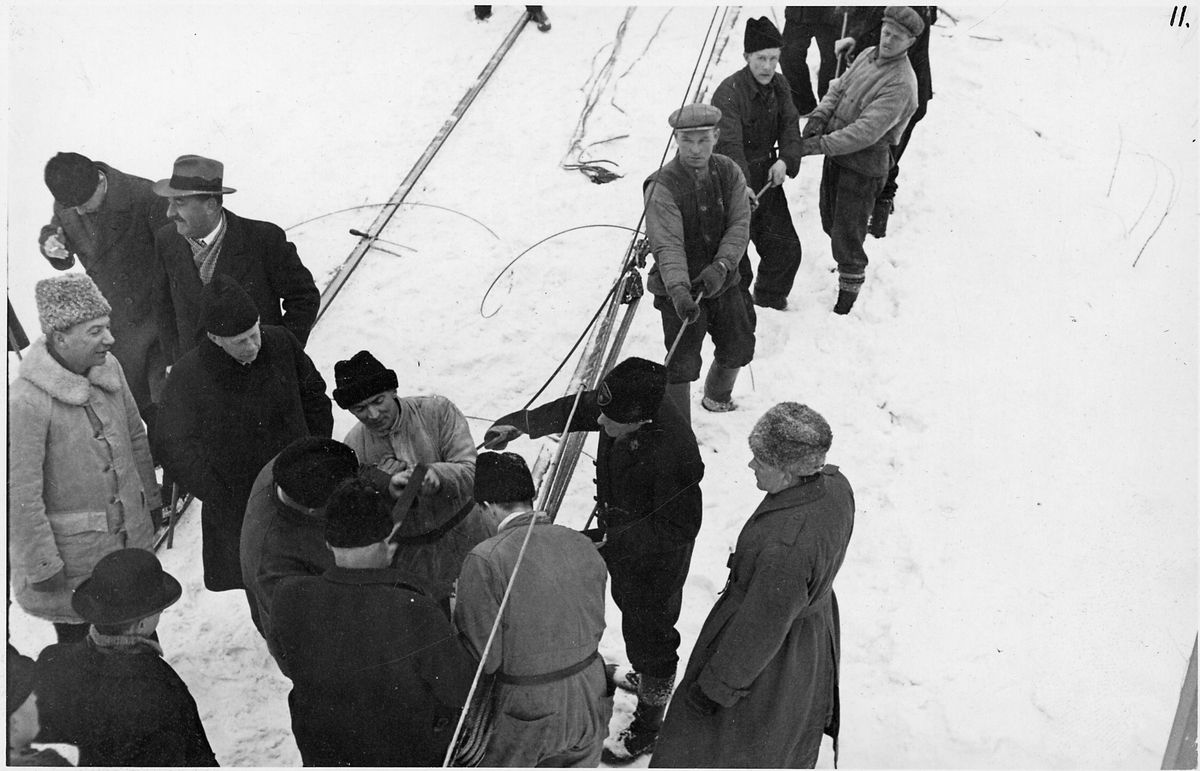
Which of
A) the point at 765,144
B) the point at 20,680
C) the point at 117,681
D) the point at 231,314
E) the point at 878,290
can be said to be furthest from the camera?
the point at 878,290

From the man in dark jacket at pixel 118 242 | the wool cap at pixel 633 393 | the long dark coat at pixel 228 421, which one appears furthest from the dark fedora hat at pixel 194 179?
the wool cap at pixel 633 393

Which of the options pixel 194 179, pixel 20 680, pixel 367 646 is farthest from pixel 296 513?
pixel 194 179

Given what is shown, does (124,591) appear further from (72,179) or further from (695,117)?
(695,117)

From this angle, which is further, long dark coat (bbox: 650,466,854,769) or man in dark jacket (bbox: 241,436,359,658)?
man in dark jacket (bbox: 241,436,359,658)

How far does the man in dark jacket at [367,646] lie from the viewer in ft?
8.39

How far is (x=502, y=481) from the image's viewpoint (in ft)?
9.12

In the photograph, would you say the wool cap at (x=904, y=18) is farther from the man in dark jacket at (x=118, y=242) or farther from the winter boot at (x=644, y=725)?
the man in dark jacket at (x=118, y=242)

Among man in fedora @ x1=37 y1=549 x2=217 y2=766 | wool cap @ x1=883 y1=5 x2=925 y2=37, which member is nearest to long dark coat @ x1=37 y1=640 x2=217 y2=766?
man in fedora @ x1=37 y1=549 x2=217 y2=766

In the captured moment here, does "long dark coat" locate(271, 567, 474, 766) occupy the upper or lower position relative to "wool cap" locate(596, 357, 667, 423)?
lower

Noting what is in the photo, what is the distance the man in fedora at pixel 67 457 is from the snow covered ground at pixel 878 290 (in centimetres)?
23

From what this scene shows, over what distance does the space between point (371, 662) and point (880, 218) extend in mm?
4207

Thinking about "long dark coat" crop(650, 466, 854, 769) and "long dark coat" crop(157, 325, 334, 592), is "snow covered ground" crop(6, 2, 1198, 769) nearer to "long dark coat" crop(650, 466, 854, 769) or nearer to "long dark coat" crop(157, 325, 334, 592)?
"long dark coat" crop(157, 325, 334, 592)

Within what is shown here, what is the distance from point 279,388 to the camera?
3613mm

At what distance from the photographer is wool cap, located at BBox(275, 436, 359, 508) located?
2.95 metres
